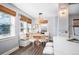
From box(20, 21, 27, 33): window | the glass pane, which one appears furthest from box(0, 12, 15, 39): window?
box(20, 21, 27, 33): window

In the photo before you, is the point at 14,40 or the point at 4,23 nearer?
the point at 4,23

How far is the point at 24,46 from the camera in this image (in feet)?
6.50

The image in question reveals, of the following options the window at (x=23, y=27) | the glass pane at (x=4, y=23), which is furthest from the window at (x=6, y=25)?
the window at (x=23, y=27)

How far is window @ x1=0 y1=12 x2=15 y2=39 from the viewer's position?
1780mm

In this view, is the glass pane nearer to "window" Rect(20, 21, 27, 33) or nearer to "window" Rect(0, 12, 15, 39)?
"window" Rect(0, 12, 15, 39)

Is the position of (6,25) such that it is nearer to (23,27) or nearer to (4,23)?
(4,23)

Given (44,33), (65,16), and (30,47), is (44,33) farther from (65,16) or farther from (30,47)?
(65,16)

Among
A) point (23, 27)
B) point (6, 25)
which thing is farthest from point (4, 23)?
point (23, 27)

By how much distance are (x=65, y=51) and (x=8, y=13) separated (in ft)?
3.86

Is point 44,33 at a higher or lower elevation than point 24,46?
higher

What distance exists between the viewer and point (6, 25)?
6.19 ft

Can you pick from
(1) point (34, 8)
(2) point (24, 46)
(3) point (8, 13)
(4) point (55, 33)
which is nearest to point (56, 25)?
(4) point (55, 33)

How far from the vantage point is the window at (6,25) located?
178cm

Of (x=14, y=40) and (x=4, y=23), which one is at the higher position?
(x=4, y=23)
